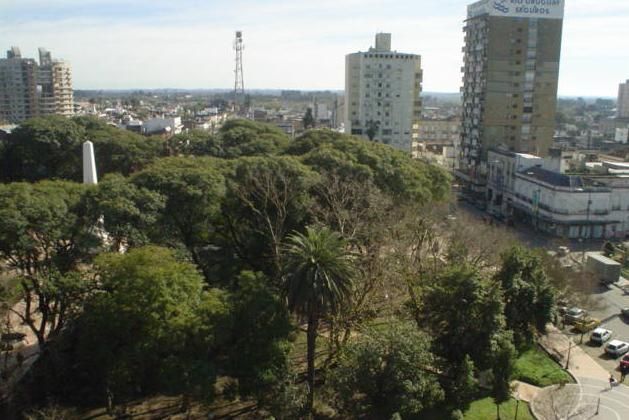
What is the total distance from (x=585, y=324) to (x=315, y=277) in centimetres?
2020

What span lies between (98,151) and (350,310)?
39493mm

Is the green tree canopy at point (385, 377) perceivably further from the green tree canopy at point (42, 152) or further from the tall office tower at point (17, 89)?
the tall office tower at point (17, 89)

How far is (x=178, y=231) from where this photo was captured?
106 feet

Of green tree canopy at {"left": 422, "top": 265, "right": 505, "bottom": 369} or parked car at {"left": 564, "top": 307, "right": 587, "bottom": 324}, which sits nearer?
green tree canopy at {"left": 422, "top": 265, "right": 505, "bottom": 369}

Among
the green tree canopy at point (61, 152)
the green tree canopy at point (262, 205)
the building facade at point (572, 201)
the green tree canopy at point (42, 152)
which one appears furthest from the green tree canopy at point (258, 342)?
the building facade at point (572, 201)

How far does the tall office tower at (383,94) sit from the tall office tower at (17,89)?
2905 inches

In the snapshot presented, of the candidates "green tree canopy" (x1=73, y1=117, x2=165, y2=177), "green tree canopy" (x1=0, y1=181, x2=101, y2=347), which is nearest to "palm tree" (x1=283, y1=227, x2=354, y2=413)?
"green tree canopy" (x1=0, y1=181, x2=101, y2=347)

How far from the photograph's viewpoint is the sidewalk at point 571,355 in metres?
28.8

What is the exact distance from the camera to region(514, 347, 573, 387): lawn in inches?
1094

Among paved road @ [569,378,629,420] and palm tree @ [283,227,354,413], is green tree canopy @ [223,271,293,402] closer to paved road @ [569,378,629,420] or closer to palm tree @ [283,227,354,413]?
palm tree @ [283,227,354,413]

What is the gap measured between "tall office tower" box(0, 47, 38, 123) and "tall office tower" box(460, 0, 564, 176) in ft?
313

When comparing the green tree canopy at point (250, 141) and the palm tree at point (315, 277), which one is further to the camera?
the green tree canopy at point (250, 141)

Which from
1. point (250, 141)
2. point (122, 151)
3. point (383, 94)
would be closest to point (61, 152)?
point (122, 151)

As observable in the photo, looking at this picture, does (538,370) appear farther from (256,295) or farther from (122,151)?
(122,151)
